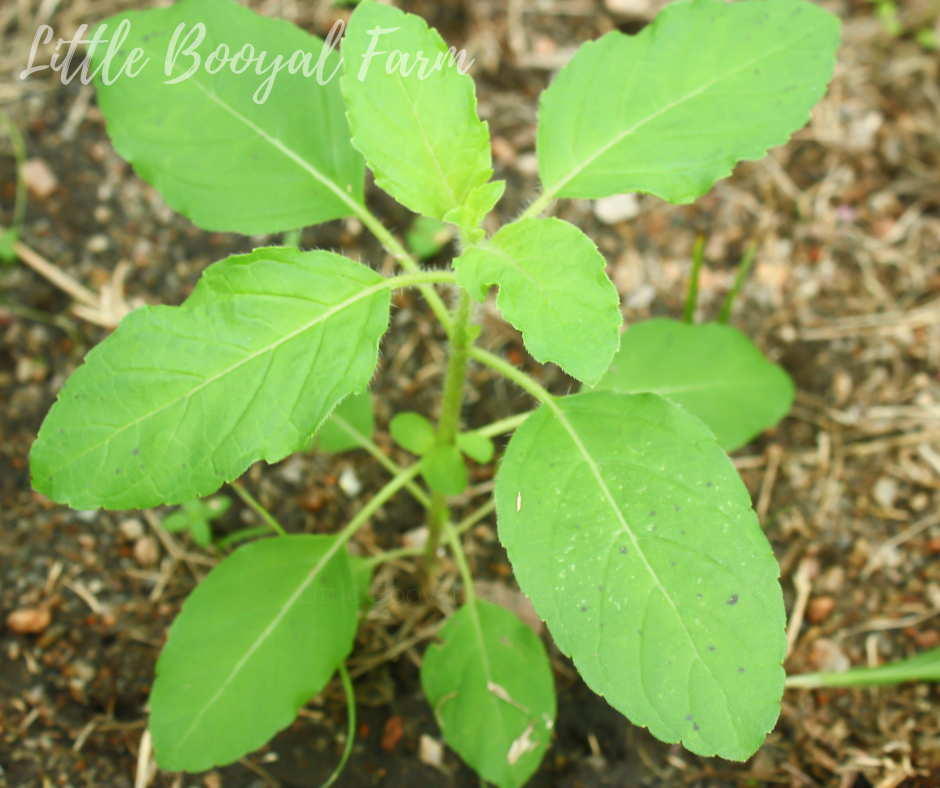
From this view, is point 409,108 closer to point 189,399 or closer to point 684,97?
point 684,97

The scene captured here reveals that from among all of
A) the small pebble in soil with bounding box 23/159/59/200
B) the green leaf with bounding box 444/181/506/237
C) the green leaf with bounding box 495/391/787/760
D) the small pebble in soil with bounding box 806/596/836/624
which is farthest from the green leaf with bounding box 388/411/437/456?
the small pebble in soil with bounding box 23/159/59/200

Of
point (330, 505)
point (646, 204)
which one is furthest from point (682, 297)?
point (330, 505)

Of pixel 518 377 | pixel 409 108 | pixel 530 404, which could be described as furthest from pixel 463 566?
pixel 409 108

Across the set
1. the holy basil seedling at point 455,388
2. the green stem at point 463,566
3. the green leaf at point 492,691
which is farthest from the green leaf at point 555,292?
the green leaf at point 492,691

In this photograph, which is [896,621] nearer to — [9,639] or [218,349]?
[218,349]

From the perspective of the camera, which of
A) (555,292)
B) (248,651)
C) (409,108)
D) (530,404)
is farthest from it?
(530,404)

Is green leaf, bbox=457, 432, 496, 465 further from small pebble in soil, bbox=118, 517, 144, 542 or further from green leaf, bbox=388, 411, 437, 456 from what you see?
small pebble in soil, bbox=118, 517, 144, 542
